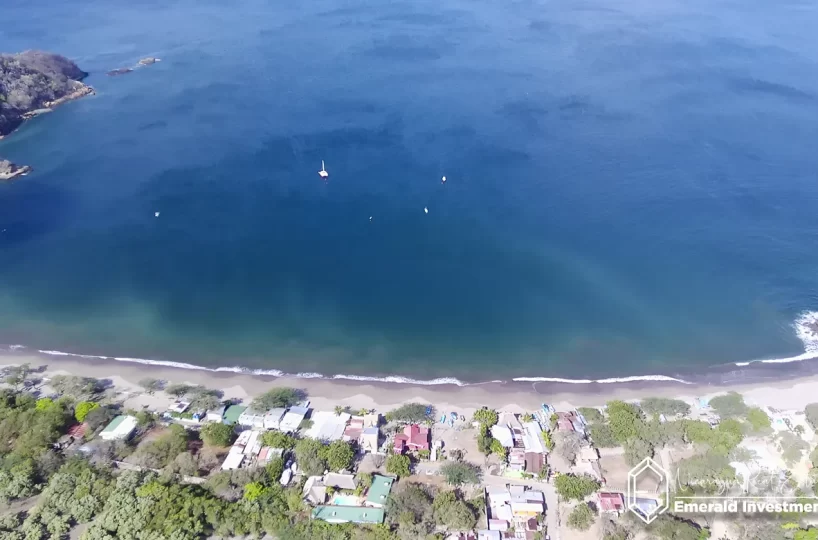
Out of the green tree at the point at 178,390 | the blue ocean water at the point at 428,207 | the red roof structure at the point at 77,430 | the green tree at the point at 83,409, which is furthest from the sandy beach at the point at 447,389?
the red roof structure at the point at 77,430

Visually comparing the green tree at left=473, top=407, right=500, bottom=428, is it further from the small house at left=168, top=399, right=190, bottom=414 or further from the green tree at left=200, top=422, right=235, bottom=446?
the small house at left=168, top=399, right=190, bottom=414

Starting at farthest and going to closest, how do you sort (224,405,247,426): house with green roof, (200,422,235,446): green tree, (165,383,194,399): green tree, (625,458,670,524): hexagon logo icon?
1. (165,383,194,399): green tree
2. (224,405,247,426): house with green roof
3. (200,422,235,446): green tree
4. (625,458,670,524): hexagon logo icon

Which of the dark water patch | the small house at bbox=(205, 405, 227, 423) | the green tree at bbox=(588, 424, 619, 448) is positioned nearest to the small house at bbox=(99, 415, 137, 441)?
the small house at bbox=(205, 405, 227, 423)

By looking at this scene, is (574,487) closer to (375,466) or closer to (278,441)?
(375,466)

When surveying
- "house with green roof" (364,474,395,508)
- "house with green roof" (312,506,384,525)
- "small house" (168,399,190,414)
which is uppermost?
"small house" (168,399,190,414)

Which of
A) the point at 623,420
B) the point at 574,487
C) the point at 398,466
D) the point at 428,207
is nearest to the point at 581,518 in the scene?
the point at 574,487

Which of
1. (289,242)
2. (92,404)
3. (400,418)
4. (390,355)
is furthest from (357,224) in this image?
(92,404)

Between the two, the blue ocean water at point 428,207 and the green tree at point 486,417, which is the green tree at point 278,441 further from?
the green tree at point 486,417
